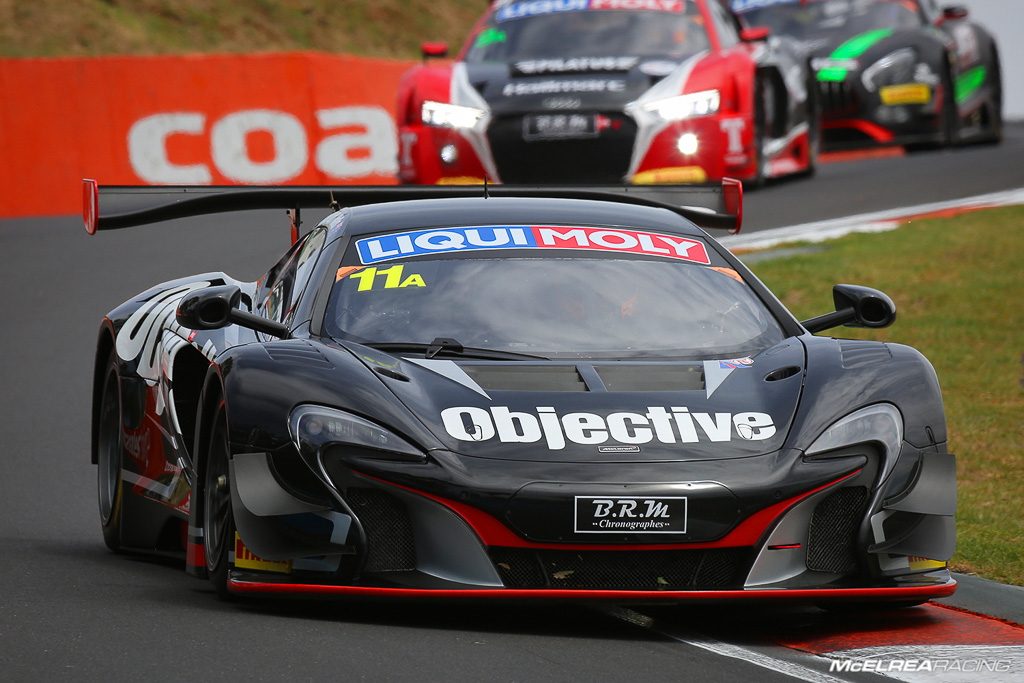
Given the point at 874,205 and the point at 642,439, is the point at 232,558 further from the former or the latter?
the point at 874,205

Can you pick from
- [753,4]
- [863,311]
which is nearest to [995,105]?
[753,4]

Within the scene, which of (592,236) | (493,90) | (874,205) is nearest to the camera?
(592,236)

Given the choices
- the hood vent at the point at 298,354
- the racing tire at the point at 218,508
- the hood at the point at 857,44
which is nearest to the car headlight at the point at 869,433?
the hood vent at the point at 298,354

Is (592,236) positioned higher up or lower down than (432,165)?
higher up

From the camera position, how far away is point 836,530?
4773 millimetres

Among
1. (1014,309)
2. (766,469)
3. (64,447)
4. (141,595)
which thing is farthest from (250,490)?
(1014,309)

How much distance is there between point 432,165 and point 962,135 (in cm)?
673

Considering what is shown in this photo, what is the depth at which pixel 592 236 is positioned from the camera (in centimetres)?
589

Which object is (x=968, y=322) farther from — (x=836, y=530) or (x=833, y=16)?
(x=833, y=16)

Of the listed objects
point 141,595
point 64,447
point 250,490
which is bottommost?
point 64,447

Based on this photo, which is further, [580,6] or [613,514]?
[580,6]

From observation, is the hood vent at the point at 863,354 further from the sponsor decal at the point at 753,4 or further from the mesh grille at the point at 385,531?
the sponsor decal at the point at 753,4

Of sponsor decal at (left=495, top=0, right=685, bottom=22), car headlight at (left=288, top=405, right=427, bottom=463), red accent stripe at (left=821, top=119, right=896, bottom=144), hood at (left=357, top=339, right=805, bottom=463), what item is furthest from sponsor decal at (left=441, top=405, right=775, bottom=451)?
red accent stripe at (left=821, top=119, right=896, bottom=144)

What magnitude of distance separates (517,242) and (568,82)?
7.54 meters
